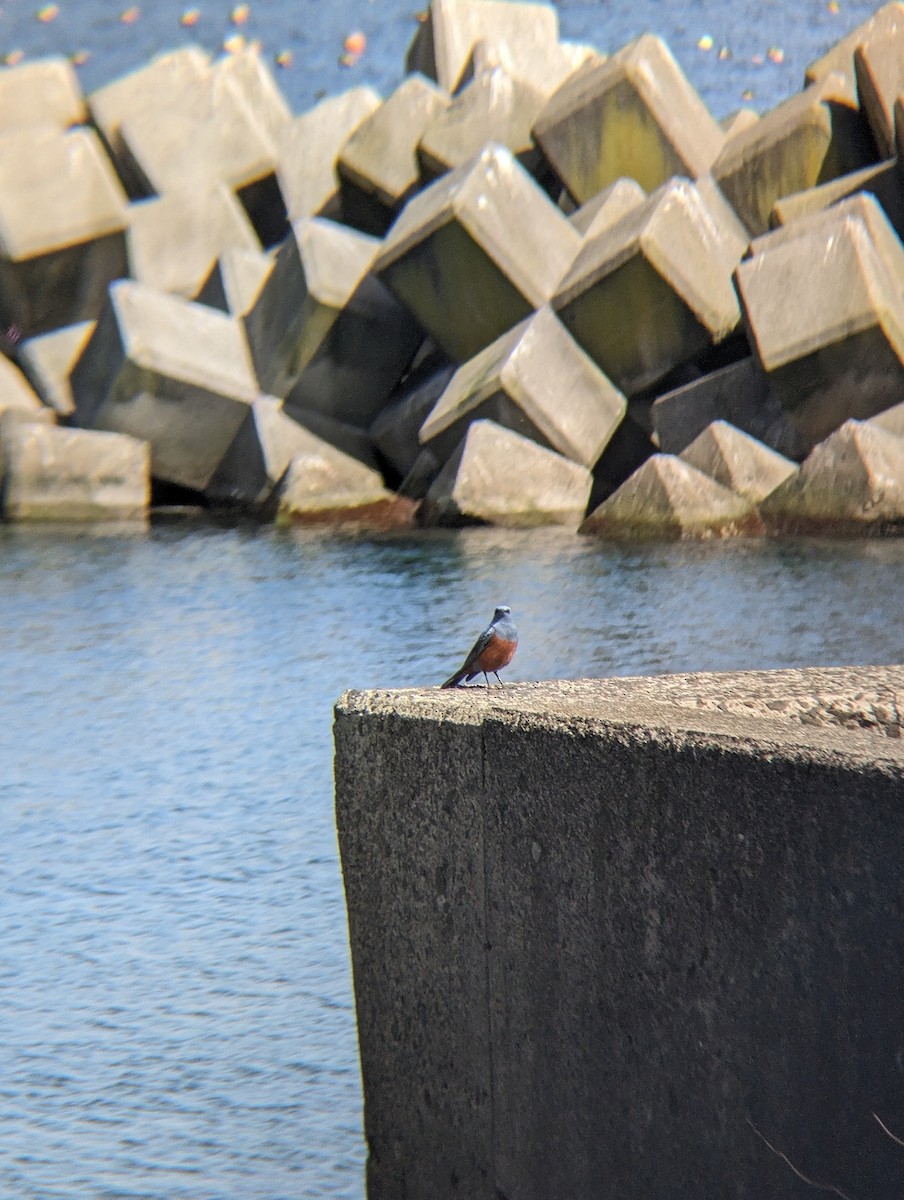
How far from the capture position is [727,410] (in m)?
11.0

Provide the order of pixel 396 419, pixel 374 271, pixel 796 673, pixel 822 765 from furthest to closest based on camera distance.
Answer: pixel 396 419 < pixel 374 271 < pixel 796 673 < pixel 822 765

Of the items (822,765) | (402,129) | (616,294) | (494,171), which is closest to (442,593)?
(616,294)

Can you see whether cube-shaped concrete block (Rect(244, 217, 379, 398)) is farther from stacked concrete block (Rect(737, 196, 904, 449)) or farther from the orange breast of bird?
the orange breast of bird

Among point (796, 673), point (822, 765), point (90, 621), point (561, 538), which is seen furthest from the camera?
point (561, 538)

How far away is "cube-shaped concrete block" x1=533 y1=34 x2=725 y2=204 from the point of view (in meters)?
11.8

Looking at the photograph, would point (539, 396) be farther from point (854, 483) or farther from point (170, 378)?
point (170, 378)

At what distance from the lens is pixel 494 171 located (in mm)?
11391

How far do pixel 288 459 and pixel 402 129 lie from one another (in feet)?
9.59

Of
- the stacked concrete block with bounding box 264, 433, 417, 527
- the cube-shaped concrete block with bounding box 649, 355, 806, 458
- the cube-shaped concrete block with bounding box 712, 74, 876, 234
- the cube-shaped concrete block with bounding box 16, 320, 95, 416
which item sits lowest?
the stacked concrete block with bounding box 264, 433, 417, 527

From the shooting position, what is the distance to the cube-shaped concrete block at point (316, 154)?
14.1m

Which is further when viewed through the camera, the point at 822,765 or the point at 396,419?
the point at 396,419

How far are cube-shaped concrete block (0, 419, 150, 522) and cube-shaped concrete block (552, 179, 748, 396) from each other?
3794mm

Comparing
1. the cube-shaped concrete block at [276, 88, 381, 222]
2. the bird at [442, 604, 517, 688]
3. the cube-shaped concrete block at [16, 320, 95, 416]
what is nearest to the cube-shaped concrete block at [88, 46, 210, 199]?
the cube-shaped concrete block at [276, 88, 381, 222]

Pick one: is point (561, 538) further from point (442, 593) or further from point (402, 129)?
point (402, 129)
